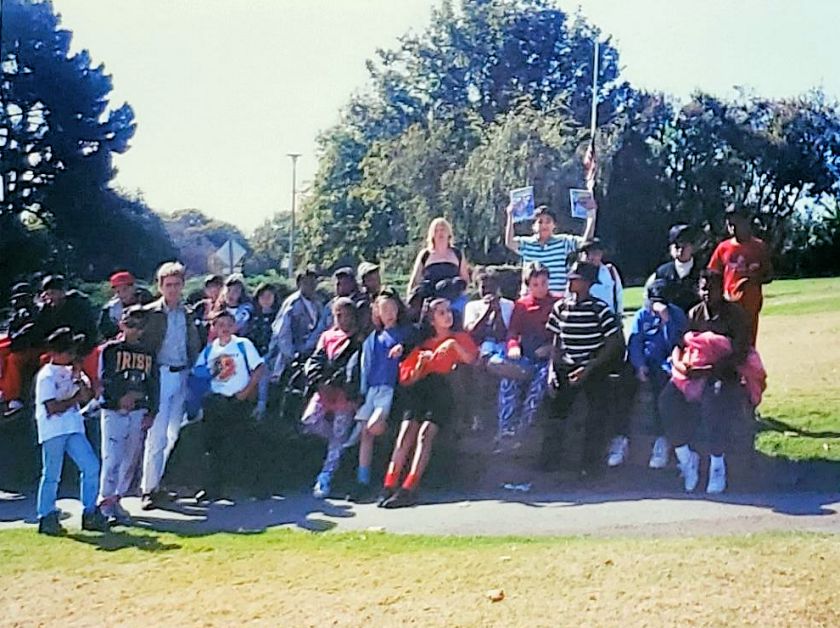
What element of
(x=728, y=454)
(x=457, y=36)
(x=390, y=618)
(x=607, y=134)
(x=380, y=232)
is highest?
(x=457, y=36)

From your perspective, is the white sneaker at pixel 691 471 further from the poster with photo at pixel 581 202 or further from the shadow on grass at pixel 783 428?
the poster with photo at pixel 581 202

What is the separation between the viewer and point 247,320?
163 inches

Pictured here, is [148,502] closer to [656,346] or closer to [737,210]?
[656,346]

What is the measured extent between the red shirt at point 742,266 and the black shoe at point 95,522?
205 cm

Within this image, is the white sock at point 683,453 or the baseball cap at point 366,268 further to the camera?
the baseball cap at point 366,268

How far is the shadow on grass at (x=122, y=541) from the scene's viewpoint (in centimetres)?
370

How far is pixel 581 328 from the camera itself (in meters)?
4.00

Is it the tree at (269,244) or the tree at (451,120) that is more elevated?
the tree at (451,120)

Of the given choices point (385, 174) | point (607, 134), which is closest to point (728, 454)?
point (607, 134)

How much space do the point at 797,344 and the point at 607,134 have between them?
869mm

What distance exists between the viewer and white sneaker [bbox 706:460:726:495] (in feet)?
12.6

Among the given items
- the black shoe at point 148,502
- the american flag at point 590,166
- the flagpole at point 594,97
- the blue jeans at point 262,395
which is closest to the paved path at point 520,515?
the black shoe at point 148,502

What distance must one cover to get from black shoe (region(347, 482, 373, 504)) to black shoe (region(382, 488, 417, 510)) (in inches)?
3.2

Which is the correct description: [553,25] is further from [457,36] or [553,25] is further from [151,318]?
[151,318]
